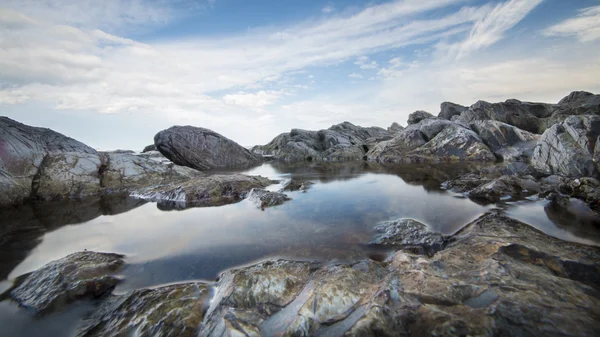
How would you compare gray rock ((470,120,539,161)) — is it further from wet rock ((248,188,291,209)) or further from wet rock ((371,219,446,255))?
wet rock ((248,188,291,209))

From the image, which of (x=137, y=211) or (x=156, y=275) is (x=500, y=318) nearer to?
(x=156, y=275)

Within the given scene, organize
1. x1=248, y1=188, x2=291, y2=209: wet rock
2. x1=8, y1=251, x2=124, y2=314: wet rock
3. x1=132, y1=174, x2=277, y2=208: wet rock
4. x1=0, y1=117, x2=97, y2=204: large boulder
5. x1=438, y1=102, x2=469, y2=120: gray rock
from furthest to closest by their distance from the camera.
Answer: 1. x1=438, y1=102, x2=469, y2=120: gray rock
2. x1=0, y1=117, x2=97, y2=204: large boulder
3. x1=132, y1=174, x2=277, y2=208: wet rock
4. x1=248, y1=188, x2=291, y2=209: wet rock
5. x1=8, y1=251, x2=124, y2=314: wet rock

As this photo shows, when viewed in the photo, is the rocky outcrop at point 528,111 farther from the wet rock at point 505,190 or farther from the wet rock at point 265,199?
the wet rock at point 265,199

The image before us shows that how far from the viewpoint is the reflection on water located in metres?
4.95

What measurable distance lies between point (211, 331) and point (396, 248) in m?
3.84

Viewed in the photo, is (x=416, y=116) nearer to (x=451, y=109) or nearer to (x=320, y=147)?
(x=451, y=109)

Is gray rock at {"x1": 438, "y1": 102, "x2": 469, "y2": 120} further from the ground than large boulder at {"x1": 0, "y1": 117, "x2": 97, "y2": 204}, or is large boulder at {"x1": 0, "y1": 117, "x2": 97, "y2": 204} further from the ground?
gray rock at {"x1": 438, "y1": 102, "x2": 469, "y2": 120}

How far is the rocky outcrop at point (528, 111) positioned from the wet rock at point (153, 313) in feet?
132

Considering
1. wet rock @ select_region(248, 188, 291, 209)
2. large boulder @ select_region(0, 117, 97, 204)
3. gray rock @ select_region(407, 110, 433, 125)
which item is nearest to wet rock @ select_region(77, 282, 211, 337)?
wet rock @ select_region(248, 188, 291, 209)

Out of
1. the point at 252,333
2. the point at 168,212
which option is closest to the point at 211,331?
the point at 252,333

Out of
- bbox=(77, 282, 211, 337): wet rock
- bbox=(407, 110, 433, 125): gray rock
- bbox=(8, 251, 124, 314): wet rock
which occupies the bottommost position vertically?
bbox=(77, 282, 211, 337): wet rock

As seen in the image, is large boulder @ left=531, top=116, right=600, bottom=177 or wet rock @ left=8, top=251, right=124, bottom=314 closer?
Result: wet rock @ left=8, top=251, right=124, bottom=314

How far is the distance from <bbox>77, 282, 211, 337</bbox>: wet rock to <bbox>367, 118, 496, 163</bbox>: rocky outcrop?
27.1 m

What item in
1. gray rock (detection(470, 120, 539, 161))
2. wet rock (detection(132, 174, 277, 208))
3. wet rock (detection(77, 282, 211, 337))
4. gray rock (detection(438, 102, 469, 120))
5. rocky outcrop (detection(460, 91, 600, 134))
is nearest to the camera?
wet rock (detection(77, 282, 211, 337))
